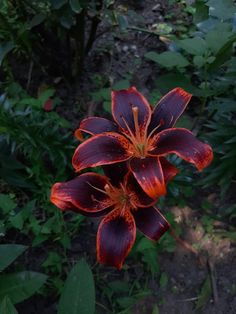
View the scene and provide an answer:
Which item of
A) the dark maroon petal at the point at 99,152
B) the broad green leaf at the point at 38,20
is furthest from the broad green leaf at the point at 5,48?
the dark maroon petal at the point at 99,152

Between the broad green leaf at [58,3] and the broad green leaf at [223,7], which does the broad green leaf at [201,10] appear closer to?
the broad green leaf at [223,7]

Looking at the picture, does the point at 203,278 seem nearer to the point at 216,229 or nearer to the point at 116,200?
the point at 216,229

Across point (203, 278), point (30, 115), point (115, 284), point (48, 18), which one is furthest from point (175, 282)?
point (48, 18)

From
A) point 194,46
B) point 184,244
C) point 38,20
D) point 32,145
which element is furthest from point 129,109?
point 184,244

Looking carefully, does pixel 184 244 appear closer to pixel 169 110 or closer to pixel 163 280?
pixel 163 280

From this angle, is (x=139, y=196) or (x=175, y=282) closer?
(x=139, y=196)

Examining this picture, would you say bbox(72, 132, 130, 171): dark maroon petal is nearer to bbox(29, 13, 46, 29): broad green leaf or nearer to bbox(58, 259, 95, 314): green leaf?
bbox(58, 259, 95, 314): green leaf

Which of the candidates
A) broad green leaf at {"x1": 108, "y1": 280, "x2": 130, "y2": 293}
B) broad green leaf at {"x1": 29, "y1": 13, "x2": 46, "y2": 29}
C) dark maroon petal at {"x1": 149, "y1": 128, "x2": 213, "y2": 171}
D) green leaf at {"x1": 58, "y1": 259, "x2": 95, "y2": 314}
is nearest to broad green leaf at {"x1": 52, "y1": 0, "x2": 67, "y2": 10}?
broad green leaf at {"x1": 29, "y1": 13, "x2": 46, "y2": 29}
